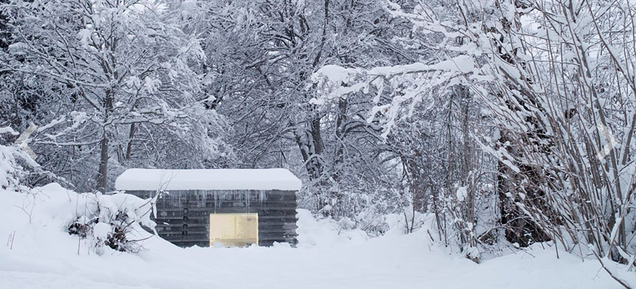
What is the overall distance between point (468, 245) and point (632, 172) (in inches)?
99.6

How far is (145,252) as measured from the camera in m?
5.75

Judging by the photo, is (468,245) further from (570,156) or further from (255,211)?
(255,211)

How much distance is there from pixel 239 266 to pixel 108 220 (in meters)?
1.57

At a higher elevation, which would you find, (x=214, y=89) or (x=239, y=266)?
(x=214, y=89)

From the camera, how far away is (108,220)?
18.7 feet

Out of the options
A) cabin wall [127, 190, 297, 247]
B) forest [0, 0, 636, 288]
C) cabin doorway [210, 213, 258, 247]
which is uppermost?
forest [0, 0, 636, 288]

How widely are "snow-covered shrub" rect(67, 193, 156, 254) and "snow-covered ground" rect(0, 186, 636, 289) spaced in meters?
0.13

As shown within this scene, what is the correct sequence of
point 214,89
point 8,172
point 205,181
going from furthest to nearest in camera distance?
point 214,89, point 205,181, point 8,172

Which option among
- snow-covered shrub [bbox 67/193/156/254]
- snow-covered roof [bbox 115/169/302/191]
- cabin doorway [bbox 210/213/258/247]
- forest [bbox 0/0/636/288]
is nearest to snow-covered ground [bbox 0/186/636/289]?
snow-covered shrub [bbox 67/193/156/254]

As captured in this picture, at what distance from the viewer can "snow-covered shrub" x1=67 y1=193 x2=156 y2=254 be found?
5.32m

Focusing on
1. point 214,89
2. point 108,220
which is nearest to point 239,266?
point 108,220

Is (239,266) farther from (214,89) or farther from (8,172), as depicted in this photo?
(214,89)

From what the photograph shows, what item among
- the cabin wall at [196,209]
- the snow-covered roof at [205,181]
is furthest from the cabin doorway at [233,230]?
the snow-covered roof at [205,181]

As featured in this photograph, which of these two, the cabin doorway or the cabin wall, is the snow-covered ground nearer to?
the cabin wall
